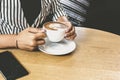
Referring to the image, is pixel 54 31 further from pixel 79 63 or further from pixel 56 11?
pixel 56 11

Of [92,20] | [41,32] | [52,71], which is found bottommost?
[92,20]

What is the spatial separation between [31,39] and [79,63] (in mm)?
227

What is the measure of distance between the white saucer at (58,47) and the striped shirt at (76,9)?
26.3 inches

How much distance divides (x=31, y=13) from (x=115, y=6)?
105cm

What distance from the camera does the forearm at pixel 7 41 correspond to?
96cm

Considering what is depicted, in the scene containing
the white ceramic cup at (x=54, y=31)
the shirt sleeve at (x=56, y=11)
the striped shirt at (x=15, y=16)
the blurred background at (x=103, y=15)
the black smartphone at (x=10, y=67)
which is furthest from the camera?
the blurred background at (x=103, y=15)

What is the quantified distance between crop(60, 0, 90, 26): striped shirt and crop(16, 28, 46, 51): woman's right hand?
2.40 ft

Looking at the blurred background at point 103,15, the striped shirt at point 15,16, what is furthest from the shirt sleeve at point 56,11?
the blurred background at point 103,15

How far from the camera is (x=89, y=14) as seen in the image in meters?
1.96

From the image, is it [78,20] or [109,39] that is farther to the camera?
[78,20]

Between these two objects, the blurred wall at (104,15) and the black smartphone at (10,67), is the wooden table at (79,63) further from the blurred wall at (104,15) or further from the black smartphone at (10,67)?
the blurred wall at (104,15)

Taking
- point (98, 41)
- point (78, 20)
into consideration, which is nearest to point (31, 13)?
point (98, 41)

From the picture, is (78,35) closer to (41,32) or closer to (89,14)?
(41,32)

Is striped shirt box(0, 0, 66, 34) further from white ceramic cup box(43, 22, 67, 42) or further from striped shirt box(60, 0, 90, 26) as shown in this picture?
striped shirt box(60, 0, 90, 26)
